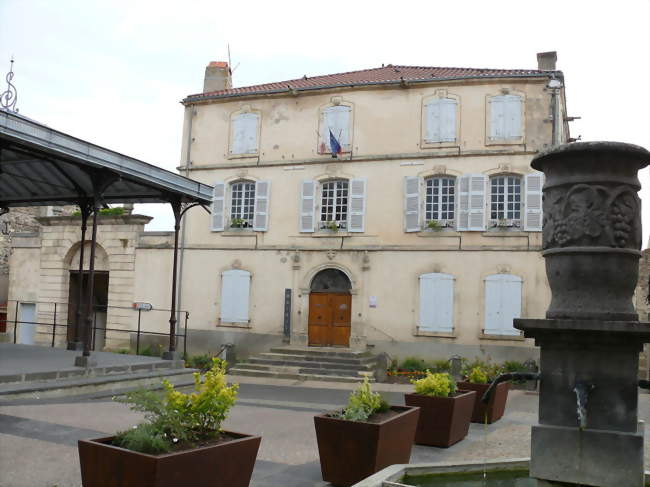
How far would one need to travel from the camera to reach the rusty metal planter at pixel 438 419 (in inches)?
271

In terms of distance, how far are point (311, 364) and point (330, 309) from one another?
1.98 metres

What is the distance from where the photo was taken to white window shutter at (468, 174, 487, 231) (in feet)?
53.9

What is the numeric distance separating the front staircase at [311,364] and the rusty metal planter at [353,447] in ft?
32.6

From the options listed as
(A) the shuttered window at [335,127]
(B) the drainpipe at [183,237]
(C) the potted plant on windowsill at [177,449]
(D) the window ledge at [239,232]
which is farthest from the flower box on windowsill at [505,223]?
(C) the potted plant on windowsill at [177,449]

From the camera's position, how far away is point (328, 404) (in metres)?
10.8

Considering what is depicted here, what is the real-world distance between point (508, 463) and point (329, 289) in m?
12.4

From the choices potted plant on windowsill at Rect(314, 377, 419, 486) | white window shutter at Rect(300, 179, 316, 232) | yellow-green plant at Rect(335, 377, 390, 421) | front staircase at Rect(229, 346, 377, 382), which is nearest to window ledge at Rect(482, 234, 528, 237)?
front staircase at Rect(229, 346, 377, 382)

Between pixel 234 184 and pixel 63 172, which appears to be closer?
pixel 63 172

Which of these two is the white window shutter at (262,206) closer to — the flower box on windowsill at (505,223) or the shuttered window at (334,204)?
the shuttered window at (334,204)

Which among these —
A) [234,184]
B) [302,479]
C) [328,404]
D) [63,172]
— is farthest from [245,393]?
[234,184]

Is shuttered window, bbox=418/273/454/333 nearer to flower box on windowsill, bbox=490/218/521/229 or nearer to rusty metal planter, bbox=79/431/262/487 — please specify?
flower box on windowsill, bbox=490/218/521/229

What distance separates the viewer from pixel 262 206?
1852 centimetres

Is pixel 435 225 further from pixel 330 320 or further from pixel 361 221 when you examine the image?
pixel 330 320

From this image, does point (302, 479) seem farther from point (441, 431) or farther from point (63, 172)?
point (63, 172)
